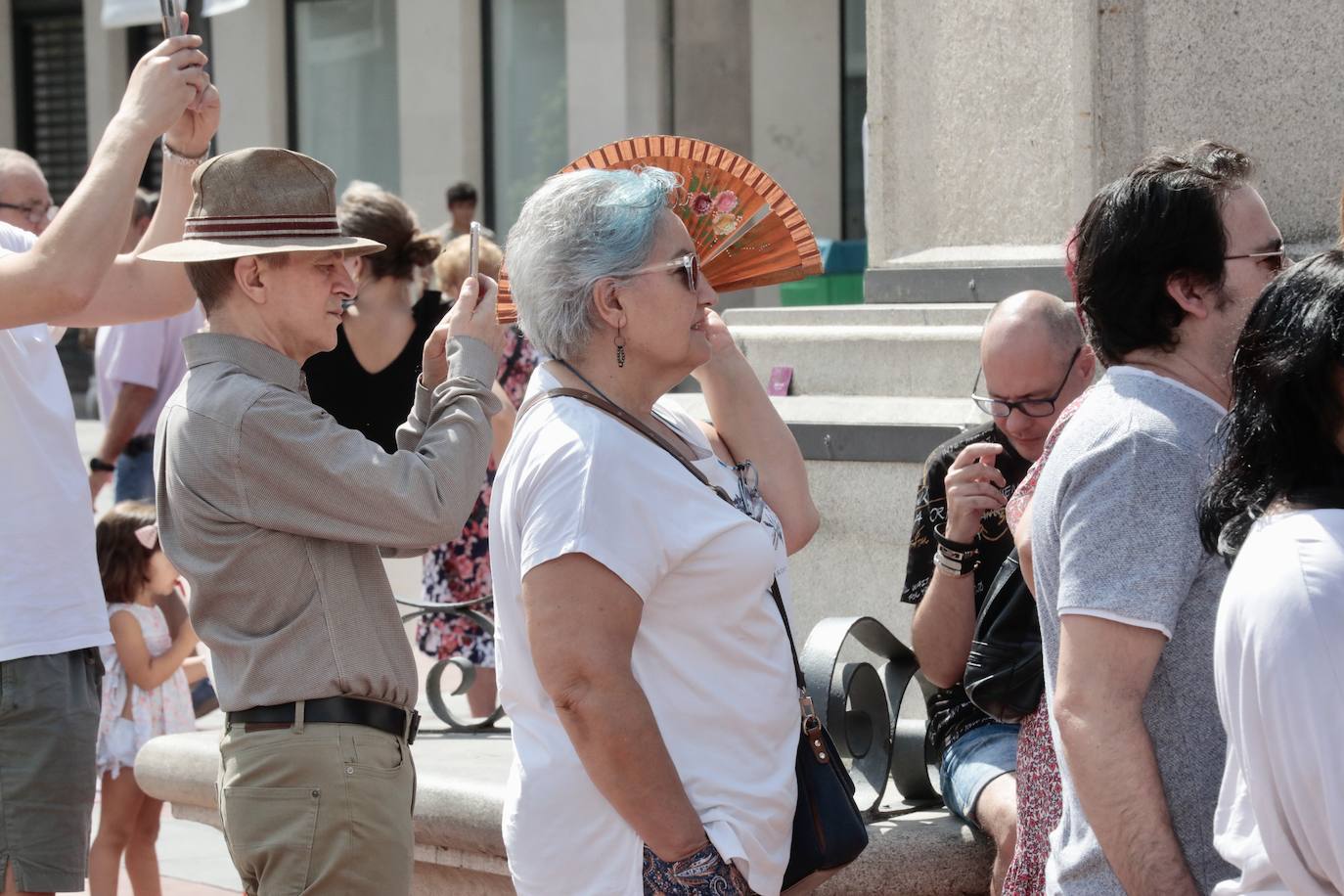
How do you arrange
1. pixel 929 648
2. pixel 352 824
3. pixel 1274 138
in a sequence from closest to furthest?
pixel 352 824 → pixel 929 648 → pixel 1274 138

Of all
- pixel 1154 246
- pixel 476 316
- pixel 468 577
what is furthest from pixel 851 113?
pixel 1154 246

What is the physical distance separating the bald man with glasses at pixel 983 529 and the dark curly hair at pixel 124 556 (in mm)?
2571

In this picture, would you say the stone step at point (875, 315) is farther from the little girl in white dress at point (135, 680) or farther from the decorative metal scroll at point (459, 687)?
the little girl in white dress at point (135, 680)

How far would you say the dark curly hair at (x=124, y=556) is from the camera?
→ 201 inches

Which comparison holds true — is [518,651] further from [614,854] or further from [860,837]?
[860,837]

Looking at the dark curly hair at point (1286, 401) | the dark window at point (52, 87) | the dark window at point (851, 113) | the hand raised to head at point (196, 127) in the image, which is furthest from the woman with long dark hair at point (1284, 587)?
the dark window at point (52, 87)

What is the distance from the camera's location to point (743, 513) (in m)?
2.56

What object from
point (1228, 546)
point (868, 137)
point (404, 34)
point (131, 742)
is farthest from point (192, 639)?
point (404, 34)

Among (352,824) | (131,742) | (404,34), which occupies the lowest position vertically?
(131,742)

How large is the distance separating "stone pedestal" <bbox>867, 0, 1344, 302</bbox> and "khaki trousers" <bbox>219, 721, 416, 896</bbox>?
218 cm

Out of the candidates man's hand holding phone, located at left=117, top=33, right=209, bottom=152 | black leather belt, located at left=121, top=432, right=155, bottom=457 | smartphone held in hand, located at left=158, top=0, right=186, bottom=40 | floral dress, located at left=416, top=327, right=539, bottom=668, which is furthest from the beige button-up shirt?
black leather belt, located at left=121, top=432, right=155, bottom=457

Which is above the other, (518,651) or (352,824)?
(518,651)

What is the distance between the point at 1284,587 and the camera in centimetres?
176

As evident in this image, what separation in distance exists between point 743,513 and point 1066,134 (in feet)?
6.82
